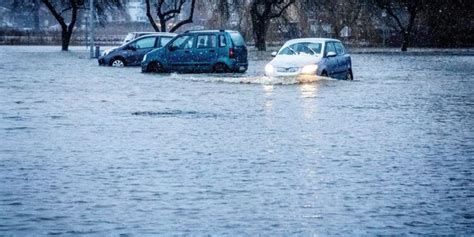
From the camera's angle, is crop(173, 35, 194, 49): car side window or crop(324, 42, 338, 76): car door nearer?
crop(324, 42, 338, 76): car door

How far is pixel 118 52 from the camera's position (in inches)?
1735

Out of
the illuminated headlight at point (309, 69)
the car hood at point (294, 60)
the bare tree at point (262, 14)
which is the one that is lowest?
the illuminated headlight at point (309, 69)

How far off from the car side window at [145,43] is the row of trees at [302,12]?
83.8 feet

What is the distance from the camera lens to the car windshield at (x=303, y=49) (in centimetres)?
3098

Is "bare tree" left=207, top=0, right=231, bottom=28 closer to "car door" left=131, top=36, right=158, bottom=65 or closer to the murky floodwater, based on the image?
"car door" left=131, top=36, right=158, bottom=65

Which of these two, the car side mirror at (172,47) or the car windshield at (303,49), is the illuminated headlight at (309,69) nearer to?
the car windshield at (303,49)

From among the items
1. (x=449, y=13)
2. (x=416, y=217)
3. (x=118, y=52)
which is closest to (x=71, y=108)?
(x=416, y=217)

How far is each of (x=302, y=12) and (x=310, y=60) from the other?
44.5 meters

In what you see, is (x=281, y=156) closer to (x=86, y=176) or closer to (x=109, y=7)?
(x=86, y=176)

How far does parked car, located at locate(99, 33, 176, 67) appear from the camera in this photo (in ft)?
138

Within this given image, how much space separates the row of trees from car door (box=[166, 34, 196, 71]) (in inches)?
1263

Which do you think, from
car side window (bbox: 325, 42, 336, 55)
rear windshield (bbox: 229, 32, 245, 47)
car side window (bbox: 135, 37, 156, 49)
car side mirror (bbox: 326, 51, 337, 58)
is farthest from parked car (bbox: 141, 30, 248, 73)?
car side mirror (bbox: 326, 51, 337, 58)

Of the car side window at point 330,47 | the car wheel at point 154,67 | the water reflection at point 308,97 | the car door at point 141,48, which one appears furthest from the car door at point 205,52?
the water reflection at point 308,97

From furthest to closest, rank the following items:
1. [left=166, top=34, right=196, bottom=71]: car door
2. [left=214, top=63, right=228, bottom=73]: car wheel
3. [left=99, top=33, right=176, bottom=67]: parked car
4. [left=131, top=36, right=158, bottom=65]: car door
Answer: [left=131, top=36, right=158, bottom=65]: car door
[left=99, top=33, right=176, bottom=67]: parked car
[left=166, top=34, right=196, bottom=71]: car door
[left=214, top=63, right=228, bottom=73]: car wheel
